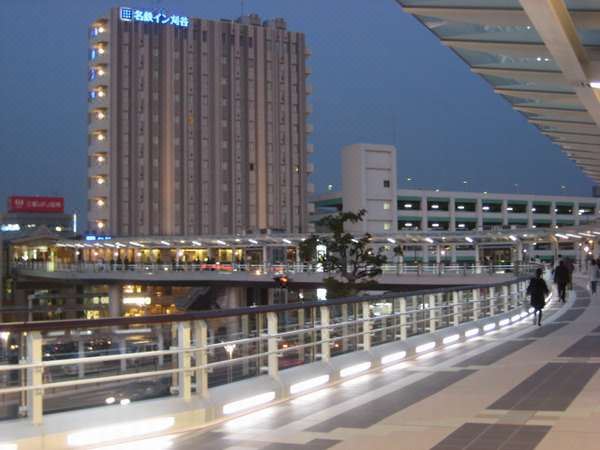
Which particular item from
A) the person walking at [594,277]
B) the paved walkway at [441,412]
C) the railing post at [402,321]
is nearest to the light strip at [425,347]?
the railing post at [402,321]

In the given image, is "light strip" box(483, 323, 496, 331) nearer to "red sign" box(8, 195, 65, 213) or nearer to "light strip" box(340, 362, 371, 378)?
"light strip" box(340, 362, 371, 378)

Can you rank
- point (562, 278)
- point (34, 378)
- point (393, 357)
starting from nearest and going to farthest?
point (34, 378), point (393, 357), point (562, 278)

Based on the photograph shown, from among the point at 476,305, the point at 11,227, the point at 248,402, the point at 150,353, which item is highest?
the point at 11,227

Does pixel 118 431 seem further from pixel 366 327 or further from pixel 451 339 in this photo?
pixel 451 339

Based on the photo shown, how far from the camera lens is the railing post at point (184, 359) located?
819 centimetres

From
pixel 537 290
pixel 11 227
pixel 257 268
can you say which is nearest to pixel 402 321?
pixel 537 290

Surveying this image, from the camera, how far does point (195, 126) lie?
98.7 meters

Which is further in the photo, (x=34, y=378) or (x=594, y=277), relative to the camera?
(x=594, y=277)

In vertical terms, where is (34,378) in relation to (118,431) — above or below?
above

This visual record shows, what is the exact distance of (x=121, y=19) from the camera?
94500 millimetres

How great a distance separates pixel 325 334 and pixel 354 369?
1.09 metres

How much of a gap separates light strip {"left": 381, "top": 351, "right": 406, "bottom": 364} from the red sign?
4746 inches

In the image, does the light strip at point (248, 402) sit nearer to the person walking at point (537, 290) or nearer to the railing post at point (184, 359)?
Answer: the railing post at point (184, 359)

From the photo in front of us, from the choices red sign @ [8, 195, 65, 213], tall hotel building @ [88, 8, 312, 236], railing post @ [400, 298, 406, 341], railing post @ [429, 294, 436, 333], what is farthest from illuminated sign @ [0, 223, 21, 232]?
railing post @ [400, 298, 406, 341]
